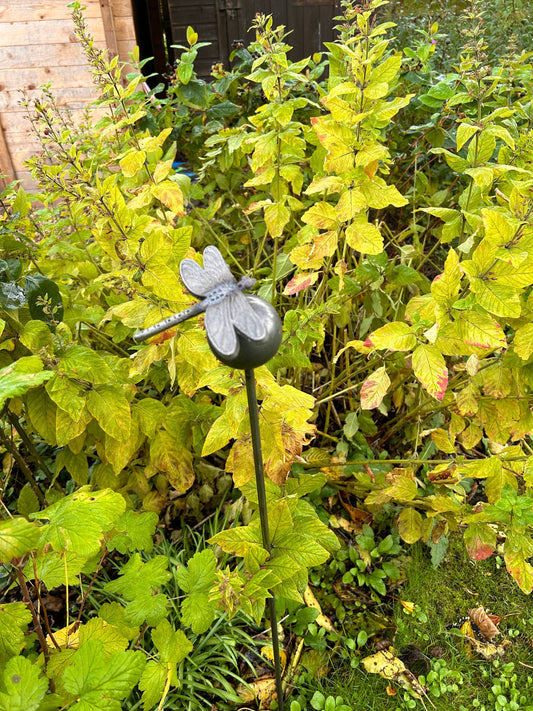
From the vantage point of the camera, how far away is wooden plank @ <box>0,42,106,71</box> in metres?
4.25

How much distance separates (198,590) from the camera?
1067mm

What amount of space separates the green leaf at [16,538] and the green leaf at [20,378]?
17cm

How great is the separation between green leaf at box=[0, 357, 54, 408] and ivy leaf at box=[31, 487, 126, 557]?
22 cm

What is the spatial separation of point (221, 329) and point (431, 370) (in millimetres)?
561

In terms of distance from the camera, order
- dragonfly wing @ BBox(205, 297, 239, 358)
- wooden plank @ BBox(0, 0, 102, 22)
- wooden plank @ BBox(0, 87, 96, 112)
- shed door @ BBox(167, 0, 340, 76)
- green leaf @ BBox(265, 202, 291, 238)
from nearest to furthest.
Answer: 1. dragonfly wing @ BBox(205, 297, 239, 358)
2. green leaf @ BBox(265, 202, 291, 238)
3. wooden plank @ BBox(0, 0, 102, 22)
4. wooden plank @ BBox(0, 87, 96, 112)
5. shed door @ BBox(167, 0, 340, 76)

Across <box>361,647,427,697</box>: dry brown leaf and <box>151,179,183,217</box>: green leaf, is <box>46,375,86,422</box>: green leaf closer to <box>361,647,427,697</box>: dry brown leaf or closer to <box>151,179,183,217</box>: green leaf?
<box>151,179,183,217</box>: green leaf

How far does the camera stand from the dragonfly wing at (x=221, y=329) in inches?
23.0

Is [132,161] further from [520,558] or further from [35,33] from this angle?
[35,33]

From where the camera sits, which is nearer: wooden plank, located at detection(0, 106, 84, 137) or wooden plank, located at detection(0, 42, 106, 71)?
wooden plank, located at detection(0, 42, 106, 71)

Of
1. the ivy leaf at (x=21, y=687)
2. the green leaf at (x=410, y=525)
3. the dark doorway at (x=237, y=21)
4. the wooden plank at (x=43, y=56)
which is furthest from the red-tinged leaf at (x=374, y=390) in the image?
the dark doorway at (x=237, y=21)

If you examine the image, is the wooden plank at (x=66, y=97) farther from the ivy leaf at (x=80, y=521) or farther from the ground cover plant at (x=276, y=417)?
the ivy leaf at (x=80, y=521)

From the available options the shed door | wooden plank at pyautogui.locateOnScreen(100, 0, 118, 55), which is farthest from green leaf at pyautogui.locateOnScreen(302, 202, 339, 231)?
the shed door

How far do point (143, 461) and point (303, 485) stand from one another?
1.71 feet

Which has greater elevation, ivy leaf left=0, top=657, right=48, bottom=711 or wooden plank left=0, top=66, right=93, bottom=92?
wooden plank left=0, top=66, right=93, bottom=92
